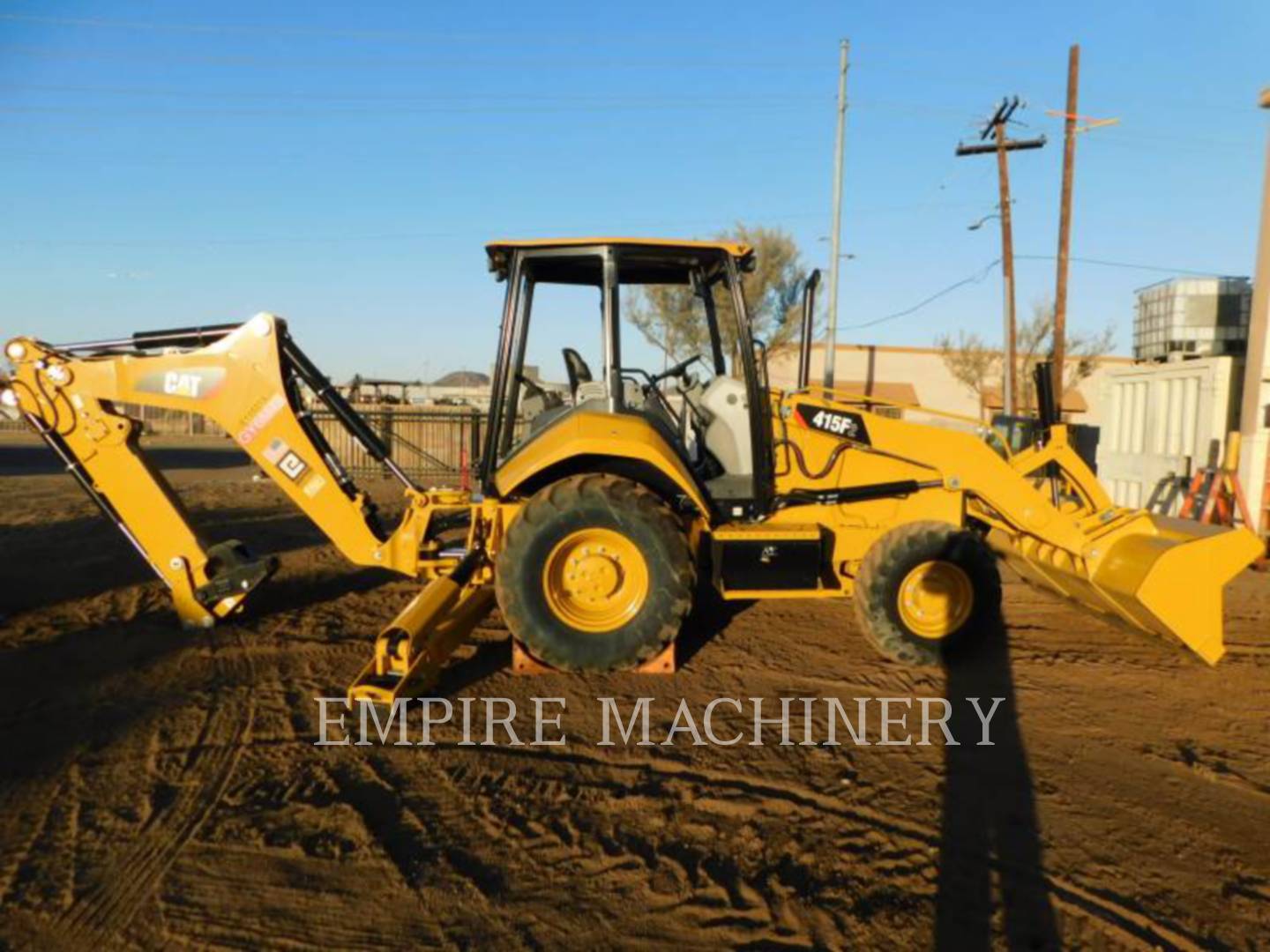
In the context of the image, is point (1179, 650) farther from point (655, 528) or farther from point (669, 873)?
point (669, 873)

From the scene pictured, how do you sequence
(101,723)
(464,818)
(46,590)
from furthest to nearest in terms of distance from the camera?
(46,590)
(101,723)
(464,818)

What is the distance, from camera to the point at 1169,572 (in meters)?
4.92

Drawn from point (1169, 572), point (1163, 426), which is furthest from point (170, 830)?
point (1163, 426)

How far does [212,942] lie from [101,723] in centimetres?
216

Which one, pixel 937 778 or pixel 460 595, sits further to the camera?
pixel 460 595

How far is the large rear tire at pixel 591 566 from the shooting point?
4.95m

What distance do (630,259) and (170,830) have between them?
3.86 metres

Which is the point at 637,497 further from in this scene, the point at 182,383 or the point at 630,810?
the point at 182,383

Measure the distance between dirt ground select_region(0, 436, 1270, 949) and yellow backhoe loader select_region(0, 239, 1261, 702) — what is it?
431 mm

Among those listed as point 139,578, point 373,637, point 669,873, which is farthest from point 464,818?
point 139,578

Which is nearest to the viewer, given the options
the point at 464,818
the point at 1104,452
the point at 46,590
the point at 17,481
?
the point at 464,818

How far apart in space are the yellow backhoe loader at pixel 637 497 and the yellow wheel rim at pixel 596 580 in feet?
0.04

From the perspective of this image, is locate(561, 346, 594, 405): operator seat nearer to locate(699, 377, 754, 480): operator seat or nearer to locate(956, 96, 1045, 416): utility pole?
locate(699, 377, 754, 480): operator seat

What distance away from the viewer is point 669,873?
10.4 ft
